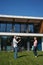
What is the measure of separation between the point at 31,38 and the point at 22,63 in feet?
56.1

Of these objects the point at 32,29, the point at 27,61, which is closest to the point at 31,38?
the point at 32,29

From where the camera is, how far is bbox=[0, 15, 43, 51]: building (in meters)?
31.5

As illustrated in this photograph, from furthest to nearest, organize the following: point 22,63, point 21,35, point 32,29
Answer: point 32,29 < point 21,35 < point 22,63

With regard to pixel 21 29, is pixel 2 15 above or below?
above

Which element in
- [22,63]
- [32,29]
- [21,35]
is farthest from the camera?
[32,29]

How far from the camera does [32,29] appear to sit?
3328 centimetres

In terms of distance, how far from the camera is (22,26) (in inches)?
1308

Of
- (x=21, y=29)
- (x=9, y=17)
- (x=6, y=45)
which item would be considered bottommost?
(x=6, y=45)

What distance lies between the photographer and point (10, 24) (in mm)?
33000

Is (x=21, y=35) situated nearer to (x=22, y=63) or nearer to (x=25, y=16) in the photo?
(x=25, y=16)

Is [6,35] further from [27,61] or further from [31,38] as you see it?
[27,61]

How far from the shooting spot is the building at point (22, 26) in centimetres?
3153

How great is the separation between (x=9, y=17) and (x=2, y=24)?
1.72 meters

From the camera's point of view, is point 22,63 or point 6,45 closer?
point 22,63
